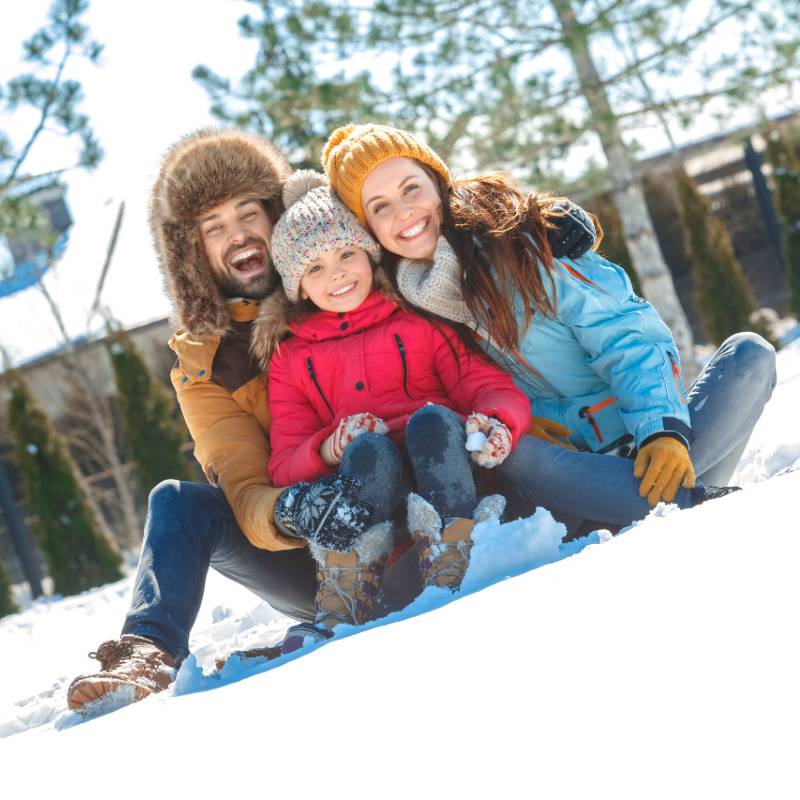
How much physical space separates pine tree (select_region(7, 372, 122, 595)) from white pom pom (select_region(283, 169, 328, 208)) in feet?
28.3

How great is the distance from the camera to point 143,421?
1223cm

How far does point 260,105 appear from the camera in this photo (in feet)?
27.4

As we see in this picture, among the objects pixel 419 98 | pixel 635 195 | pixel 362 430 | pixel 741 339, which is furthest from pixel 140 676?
pixel 635 195

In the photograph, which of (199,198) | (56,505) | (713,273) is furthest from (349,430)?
(713,273)

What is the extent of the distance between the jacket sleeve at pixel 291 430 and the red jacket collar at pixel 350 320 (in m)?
0.09

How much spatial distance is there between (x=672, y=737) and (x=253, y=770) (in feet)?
1.63

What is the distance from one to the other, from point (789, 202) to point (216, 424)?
10230 millimetres

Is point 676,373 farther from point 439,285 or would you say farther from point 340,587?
point 340,587

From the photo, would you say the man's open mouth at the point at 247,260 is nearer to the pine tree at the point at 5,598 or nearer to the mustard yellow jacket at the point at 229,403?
the mustard yellow jacket at the point at 229,403

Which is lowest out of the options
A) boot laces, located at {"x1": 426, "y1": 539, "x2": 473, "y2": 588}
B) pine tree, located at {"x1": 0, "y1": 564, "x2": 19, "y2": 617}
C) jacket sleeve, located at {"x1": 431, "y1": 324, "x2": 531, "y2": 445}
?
pine tree, located at {"x1": 0, "y1": 564, "x2": 19, "y2": 617}

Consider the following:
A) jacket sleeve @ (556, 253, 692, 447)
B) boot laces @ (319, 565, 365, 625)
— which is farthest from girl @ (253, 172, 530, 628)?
jacket sleeve @ (556, 253, 692, 447)

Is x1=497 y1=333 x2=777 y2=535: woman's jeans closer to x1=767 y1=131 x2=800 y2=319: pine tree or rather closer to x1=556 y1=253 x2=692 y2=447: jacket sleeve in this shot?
x1=556 y1=253 x2=692 y2=447: jacket sleeve

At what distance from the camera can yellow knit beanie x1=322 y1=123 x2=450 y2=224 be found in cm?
302

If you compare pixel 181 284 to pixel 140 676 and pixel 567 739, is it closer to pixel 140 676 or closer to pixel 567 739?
pixel 140 676
